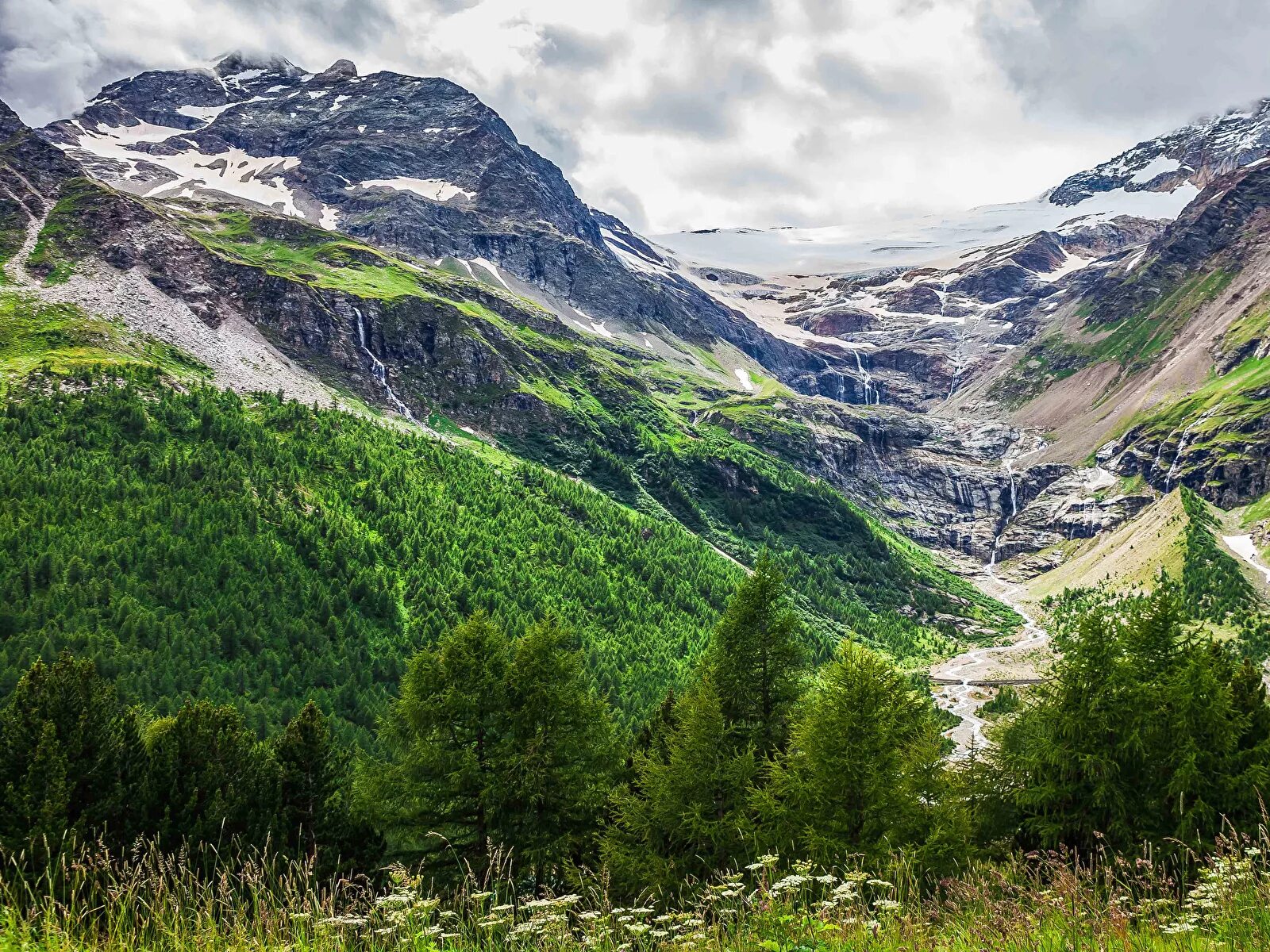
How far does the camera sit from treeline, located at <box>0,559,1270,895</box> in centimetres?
1944

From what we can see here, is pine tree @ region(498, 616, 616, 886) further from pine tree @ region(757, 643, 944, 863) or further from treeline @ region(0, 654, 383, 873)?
pine tree @ region(757, 643, 944, 863)

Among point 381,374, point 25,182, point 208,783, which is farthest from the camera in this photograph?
point 381,374

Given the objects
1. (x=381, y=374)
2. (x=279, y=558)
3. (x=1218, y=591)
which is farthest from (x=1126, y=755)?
(x=381, y=374)

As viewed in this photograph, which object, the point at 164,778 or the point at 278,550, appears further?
the point at 278,550

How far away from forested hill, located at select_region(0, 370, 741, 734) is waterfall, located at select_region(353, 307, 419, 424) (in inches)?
1149

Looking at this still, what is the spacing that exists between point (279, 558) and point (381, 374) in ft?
322

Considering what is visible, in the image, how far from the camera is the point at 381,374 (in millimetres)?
184500

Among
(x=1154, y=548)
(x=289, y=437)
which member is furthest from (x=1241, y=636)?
(x=289, y=437)

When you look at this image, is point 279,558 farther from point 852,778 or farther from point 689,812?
point 852,778

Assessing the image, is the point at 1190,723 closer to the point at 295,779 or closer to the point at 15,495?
the point at 295,779

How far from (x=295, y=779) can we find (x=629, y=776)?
13720mm

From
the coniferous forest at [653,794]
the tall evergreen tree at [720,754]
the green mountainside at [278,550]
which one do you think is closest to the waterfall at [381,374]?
the green mountainside at [278,550]

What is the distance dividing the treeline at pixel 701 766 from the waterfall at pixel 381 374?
15450 centimetres

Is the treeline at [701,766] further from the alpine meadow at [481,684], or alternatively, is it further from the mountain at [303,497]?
the mountain at [303,497]
